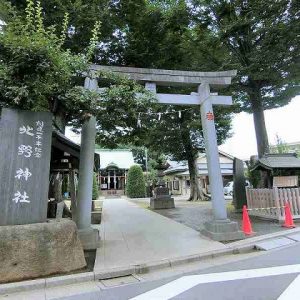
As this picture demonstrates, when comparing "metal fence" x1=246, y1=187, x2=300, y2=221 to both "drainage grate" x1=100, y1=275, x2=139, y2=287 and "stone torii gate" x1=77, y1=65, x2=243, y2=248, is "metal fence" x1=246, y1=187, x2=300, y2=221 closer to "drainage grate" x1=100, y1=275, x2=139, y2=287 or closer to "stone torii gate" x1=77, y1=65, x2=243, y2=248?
"stone torii gate" x1=77, y1=65, x2=243, y2=248

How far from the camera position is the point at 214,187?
9.20m

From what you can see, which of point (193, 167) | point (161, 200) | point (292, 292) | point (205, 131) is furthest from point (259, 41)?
point (193, 167)

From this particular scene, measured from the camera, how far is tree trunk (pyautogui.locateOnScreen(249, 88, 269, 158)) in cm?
1567

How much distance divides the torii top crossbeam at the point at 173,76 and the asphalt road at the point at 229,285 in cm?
528

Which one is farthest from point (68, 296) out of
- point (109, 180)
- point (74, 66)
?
point (109, 180)

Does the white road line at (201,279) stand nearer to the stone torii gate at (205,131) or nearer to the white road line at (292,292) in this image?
the white road line at (292,292)

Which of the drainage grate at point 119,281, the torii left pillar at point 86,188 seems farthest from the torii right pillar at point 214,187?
the drainage grate at point 119,281

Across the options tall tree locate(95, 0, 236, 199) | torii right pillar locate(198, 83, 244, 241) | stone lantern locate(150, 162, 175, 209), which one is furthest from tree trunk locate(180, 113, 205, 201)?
torii right pillar locate(198, 83, 244, 241)

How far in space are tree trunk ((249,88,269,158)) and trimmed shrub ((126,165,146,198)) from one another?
2212cm

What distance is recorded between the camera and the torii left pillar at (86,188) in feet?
26.5

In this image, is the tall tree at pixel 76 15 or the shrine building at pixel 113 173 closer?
the tall tree at pixel 76 15

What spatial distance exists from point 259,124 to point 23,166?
12.6m

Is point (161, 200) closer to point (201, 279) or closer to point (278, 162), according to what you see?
point (278, 162)

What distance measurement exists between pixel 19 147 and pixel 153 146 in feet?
63.1
